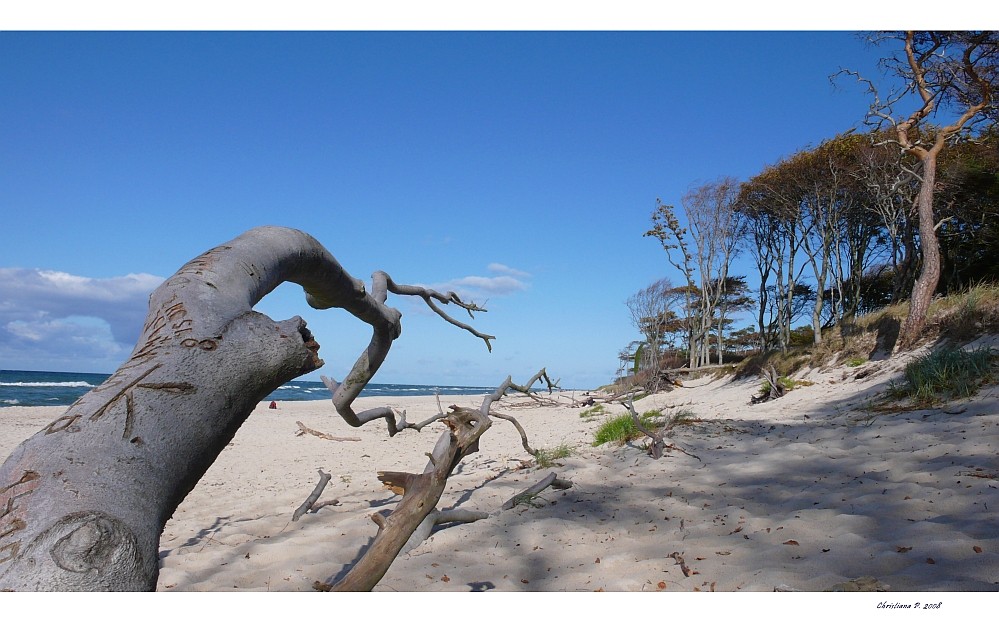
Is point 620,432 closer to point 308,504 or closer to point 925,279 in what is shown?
point 308,504

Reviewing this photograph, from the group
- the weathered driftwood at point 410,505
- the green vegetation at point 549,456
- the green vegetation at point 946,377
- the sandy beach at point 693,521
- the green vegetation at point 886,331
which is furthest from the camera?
the green vegetation at point 886,331

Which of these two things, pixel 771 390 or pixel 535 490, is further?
pixel 771 390

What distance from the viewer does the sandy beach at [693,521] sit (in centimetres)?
285

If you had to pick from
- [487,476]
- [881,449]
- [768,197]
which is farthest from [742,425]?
[768,197]

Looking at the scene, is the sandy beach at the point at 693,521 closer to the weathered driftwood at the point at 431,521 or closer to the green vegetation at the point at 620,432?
the weathered driftwood at the point at 431,521

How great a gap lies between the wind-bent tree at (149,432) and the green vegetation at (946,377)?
6.90 m

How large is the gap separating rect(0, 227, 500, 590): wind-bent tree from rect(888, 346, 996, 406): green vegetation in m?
6.90

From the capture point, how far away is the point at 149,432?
1.13 m

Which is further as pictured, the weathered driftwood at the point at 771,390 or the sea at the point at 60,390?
the sea at the point at 60,390

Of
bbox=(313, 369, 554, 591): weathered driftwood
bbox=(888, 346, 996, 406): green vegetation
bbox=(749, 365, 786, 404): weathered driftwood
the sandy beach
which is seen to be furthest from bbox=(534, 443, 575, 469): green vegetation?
bbox=(749, 365, 786, 404): weathered driftwood

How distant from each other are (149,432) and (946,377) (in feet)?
25.7

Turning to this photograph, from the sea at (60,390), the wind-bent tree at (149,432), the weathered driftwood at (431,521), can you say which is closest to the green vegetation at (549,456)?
the weathered driftwood at (431,521)

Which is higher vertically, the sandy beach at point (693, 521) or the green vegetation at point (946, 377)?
the green vegetation at point (946, 377)

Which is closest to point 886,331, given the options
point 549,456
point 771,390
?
point 771,390
